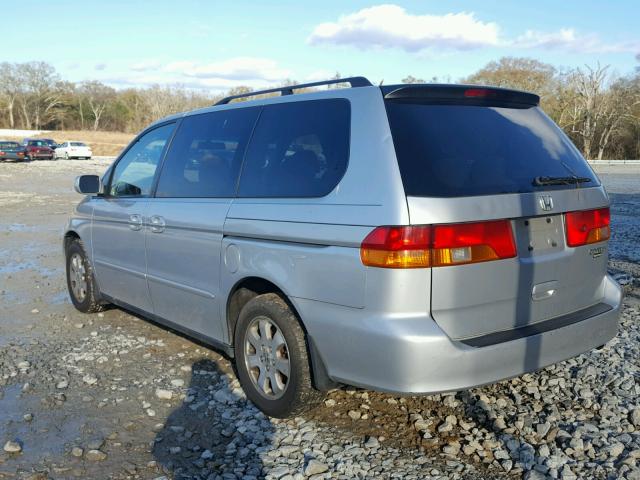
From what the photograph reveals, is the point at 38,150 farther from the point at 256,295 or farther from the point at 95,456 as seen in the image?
the point at 95,456

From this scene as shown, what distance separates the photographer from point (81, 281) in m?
6.06

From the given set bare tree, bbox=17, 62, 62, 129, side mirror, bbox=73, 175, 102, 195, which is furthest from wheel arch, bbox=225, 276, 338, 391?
bare tree, bbox=17, 62, 62, 129

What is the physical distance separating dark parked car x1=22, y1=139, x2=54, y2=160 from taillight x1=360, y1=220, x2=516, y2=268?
4750 centimetres

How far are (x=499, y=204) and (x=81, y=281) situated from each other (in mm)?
4541

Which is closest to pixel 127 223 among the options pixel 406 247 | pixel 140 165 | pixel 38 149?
pixel 140 165

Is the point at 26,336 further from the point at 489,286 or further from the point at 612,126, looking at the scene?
the point at 612,126

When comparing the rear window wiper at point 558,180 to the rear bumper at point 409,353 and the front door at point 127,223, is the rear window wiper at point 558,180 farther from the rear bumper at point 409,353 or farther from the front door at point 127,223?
the front door at point 127,223

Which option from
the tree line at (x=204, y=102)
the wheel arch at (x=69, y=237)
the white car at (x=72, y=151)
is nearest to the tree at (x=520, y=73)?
the tree line at (x=204, y=102)

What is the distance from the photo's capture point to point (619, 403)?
385 centimetres

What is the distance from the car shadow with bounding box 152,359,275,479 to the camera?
320cm

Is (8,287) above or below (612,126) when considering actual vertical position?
below

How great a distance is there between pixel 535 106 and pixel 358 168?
150 cm

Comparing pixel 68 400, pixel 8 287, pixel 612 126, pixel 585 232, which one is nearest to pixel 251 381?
pixel 68 400

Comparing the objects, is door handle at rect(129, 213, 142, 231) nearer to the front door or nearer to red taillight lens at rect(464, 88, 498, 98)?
the front door
